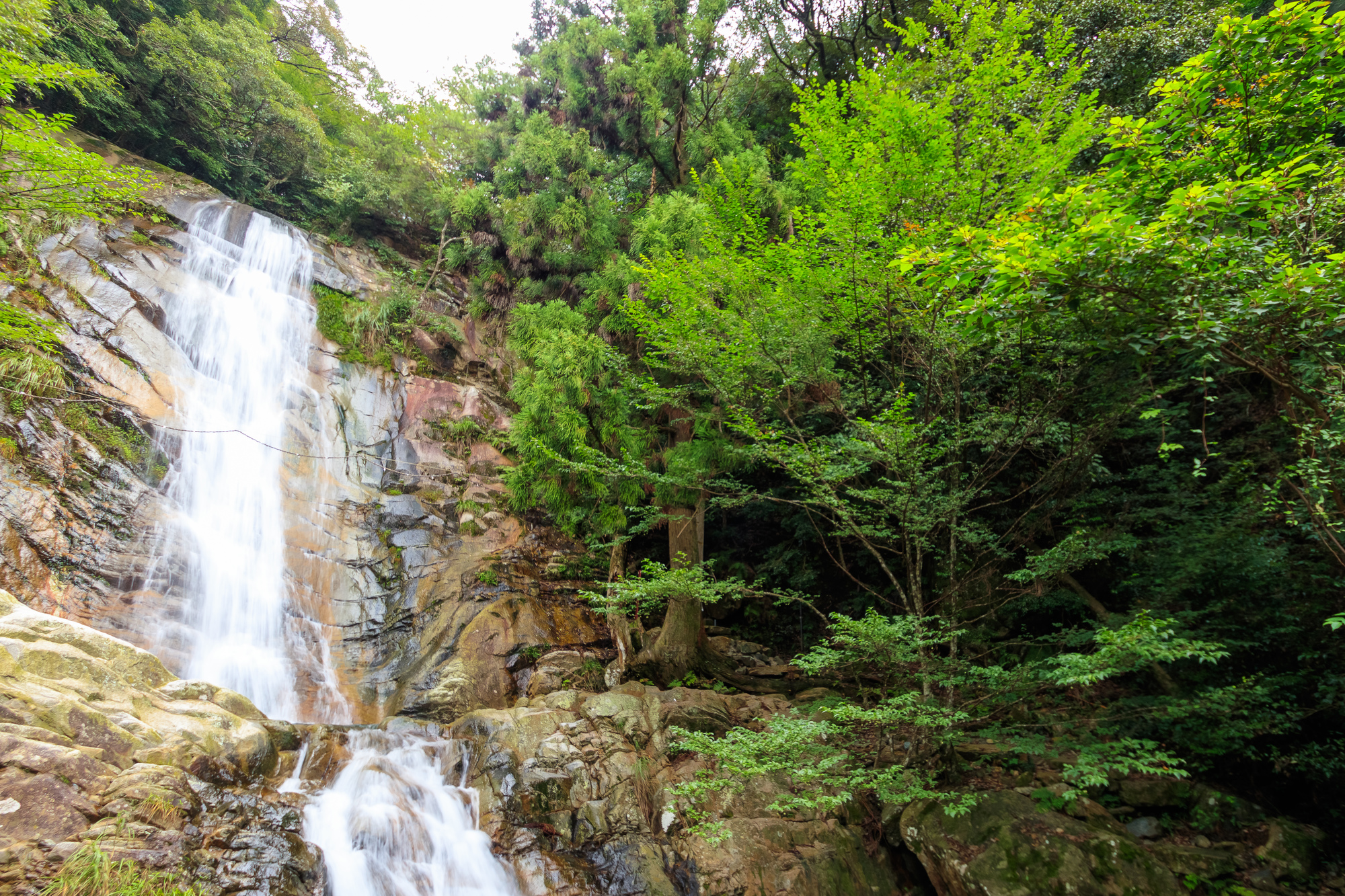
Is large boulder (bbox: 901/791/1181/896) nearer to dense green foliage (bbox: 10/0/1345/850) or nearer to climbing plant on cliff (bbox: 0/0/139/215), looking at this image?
dense green foliage (bbox: 10/0/1345/850)

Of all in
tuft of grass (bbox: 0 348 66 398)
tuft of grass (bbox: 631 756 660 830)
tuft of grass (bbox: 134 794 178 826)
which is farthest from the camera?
tuft of grass (bbox: 0 348 66 398)

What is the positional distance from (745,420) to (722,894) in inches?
176

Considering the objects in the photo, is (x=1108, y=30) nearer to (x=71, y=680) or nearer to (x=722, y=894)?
(x=722, y=894)

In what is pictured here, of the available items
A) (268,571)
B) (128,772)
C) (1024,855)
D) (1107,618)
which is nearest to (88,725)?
(128,772)

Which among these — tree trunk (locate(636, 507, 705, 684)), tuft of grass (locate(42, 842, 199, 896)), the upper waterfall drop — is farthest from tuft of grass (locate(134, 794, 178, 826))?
tree trunk (locate(636, 507, 705, 684))

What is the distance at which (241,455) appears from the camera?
9.60m

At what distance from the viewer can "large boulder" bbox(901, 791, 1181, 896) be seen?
4.51 m

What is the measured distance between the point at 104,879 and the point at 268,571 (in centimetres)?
597

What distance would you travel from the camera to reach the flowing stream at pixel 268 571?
547 cm

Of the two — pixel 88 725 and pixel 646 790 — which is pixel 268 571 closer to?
pixel 88 725

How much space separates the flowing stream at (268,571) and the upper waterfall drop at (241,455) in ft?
0.06

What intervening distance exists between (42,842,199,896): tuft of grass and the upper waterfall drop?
168 inches

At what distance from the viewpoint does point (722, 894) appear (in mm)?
5293

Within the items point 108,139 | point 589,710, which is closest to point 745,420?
point 589,710
